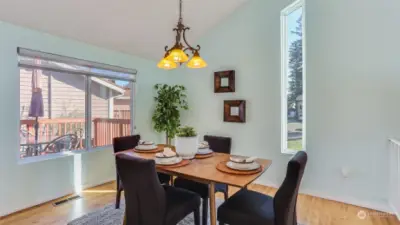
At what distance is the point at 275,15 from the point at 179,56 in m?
2.15

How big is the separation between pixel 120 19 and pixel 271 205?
2.94 m

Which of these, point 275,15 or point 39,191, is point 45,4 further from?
point 275,15

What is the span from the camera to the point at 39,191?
290 cm

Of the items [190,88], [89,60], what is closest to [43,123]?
[89,60]

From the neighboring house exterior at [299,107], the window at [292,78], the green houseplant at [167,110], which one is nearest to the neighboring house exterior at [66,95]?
the green houseplant at [167,110]

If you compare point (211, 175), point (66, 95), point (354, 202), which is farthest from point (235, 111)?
point (66, 95)

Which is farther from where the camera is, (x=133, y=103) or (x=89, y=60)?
(x=133, y=103)

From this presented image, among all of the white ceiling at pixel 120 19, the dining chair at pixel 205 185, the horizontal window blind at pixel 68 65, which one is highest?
the white ceiling at pixel 120 19

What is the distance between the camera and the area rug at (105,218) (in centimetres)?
246

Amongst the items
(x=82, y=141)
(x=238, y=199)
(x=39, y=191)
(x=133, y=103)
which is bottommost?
(x=39, y=191)

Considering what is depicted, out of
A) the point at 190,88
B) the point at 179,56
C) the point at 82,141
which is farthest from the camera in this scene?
the point at 190,88

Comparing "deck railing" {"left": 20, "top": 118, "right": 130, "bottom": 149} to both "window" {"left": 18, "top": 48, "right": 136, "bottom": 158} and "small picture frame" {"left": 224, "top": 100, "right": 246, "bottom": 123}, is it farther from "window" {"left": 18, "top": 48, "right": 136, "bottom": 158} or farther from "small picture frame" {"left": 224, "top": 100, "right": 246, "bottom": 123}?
"small picture frame" {"left": 224, "top": 100, "right": 246, "bottom": 123}

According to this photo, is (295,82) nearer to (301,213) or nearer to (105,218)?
(301,213)

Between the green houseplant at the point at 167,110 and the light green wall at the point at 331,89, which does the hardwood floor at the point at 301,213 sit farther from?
the green houseplant at the point at 167,110
